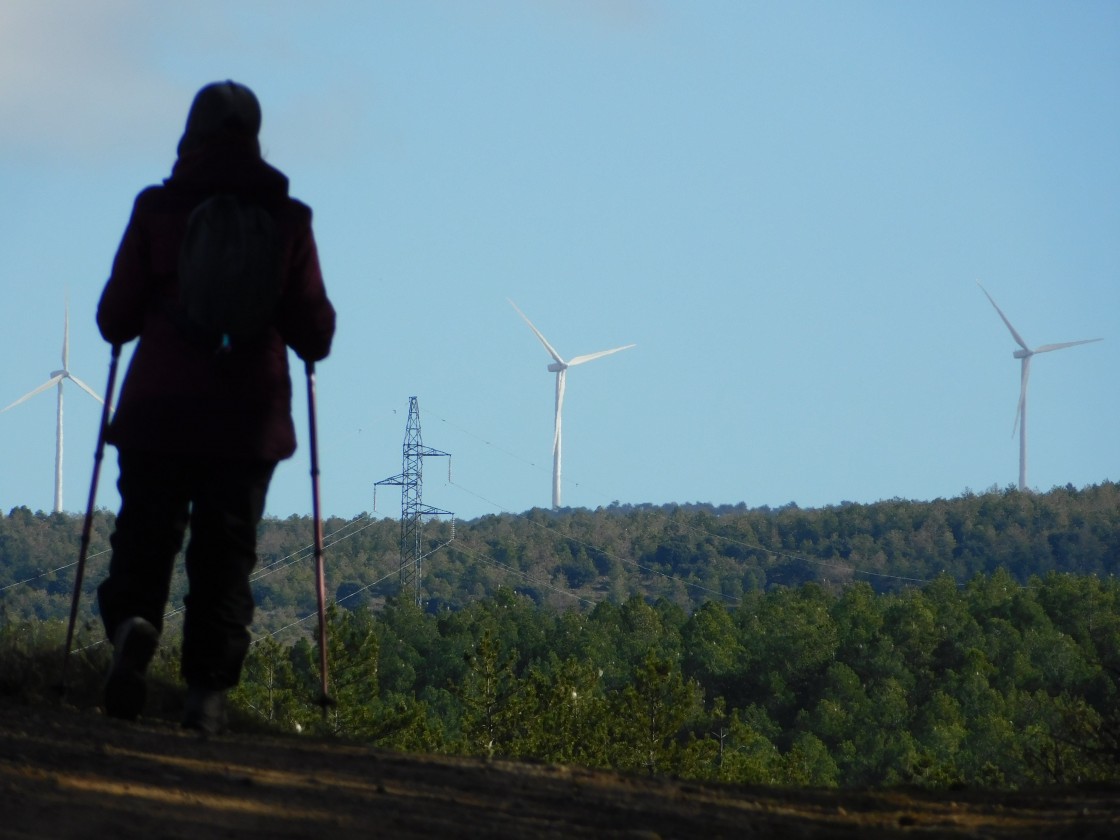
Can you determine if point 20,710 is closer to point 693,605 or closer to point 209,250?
point 209,250

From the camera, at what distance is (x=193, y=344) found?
6617mm

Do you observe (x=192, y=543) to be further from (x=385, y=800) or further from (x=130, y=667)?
(x=385, y=800)

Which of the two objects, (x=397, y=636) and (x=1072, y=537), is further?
(x=1072, y=537)

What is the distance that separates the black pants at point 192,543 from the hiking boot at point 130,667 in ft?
0.48

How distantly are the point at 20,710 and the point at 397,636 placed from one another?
8901cm

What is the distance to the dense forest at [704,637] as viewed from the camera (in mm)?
66625

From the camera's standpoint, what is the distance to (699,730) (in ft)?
275

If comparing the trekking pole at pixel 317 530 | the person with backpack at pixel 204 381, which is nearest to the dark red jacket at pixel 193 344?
the person with backpack at pixel 204 381

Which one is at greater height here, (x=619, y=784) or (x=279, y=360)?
(x=279, y=360)

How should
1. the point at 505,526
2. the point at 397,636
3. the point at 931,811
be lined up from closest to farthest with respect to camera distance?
the point at 931,811
the point at 397,636
the point at 505,526

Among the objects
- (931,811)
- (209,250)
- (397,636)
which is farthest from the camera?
(397,636)

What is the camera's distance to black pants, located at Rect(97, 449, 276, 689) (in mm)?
6668

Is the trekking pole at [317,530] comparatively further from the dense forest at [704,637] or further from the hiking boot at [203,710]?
the dense forest at [704,637]

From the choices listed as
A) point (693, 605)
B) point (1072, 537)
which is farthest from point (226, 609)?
point (1072, 537)
